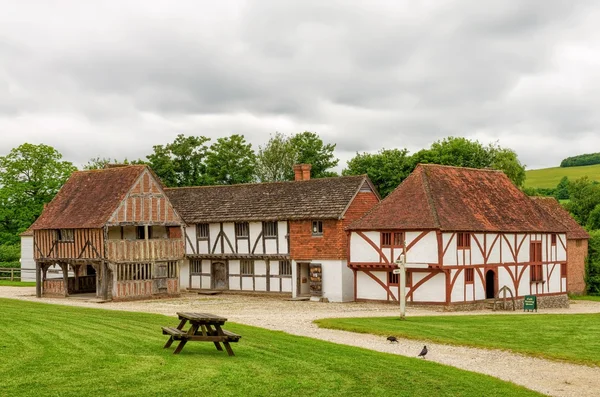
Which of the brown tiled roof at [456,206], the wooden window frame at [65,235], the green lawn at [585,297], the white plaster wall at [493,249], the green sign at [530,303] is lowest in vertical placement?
the green lawn at [585,297]

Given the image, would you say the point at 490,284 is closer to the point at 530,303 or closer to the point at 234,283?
the point at 530,303

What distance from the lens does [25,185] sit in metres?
67.3

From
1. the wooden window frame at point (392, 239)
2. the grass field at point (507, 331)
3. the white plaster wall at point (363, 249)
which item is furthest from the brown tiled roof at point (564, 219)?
the grass field at point (507, 331)

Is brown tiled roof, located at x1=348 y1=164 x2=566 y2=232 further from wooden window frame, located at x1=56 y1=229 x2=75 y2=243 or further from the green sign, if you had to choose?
wooden window frame, located at x1=56 y1=229 x2=75 y2=243

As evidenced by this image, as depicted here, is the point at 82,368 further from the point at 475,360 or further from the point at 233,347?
the point at 475,360

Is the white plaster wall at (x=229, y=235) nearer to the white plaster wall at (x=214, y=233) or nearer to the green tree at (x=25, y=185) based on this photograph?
the white plaster wall at (x=214, y=233)

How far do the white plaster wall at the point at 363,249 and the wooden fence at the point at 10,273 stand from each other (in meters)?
27.2

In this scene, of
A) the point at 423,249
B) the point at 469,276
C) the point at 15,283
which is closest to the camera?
the point at 423,249

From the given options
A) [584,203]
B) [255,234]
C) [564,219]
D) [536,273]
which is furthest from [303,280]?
[584,203]

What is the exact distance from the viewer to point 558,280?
1823 inches

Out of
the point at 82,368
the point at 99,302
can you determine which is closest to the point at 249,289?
the point at 99,302

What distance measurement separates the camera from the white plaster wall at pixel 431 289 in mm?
38344

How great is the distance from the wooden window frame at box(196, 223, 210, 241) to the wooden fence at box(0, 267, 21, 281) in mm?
16231

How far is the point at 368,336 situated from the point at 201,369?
10449 millimetres
